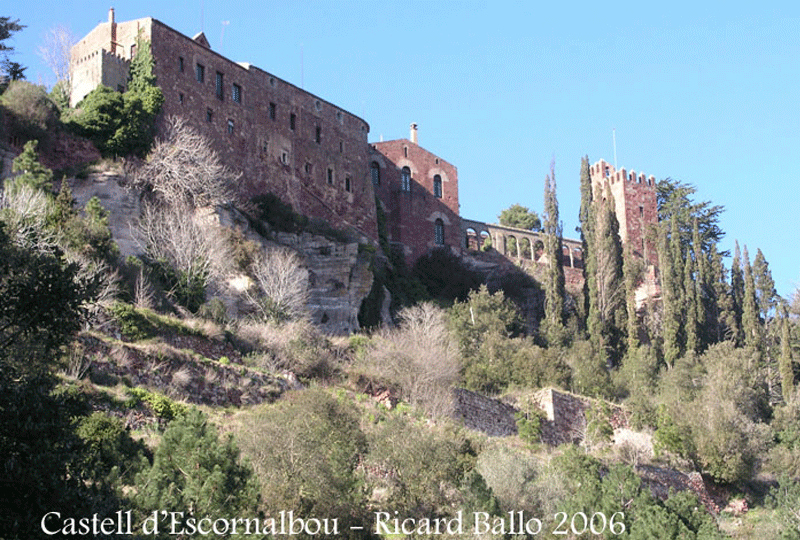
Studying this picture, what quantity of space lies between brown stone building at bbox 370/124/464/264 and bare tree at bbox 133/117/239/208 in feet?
45.4

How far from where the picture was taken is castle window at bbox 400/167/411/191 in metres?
60.4

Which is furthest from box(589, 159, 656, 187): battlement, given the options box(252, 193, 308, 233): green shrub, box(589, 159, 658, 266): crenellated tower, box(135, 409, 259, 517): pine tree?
box(135, 409, 259, 517): pine tree

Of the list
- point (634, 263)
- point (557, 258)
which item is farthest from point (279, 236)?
point (634, 263)

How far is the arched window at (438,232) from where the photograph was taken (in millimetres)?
60438

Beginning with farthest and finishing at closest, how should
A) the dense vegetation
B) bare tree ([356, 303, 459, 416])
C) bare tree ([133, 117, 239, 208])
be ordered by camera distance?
bare tree ([133, 117, 239, 208]), bare tree ([356, 303, 459, 416]), the dense vegetation

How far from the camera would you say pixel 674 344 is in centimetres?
5166

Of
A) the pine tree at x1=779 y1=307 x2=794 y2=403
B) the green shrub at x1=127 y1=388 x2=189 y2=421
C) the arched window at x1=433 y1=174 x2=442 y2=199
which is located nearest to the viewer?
the green shrub at x1=127 y1=388 x2=189 y2=421

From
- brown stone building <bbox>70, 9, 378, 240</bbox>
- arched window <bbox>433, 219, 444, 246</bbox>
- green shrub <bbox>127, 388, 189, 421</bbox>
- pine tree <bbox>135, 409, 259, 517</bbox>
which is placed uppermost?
brown stone building <bbox>70, 9, 378, 240</bbox>

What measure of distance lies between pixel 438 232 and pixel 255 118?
13337 millimetres

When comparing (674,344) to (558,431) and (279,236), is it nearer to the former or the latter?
(558,431)

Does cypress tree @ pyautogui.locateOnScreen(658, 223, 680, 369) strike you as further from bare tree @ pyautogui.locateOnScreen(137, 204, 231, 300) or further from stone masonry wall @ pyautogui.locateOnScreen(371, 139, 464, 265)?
bare tree @ pyautogui.locateOnScreen(137, 204, 231, 300)

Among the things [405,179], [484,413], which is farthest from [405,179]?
[484,413]

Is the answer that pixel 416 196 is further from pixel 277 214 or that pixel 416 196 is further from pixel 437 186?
pixel 277 214

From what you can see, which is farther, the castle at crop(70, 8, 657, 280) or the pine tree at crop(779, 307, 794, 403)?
the pine tree at crop(779, 307, 794, 403)
